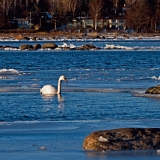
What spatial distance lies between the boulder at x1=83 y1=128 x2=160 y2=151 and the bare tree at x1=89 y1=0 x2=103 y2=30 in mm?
107255

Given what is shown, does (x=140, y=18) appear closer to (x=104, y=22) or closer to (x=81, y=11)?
(x=104, y=22)

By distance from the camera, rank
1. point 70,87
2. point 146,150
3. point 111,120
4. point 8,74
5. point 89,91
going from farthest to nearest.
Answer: point 8,74, point 70,87, point 89,91, point 111,120, point 146,150

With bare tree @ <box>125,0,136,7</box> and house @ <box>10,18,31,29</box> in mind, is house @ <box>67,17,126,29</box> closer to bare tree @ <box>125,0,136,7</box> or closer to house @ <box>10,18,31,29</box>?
house @ <box>10,18,31,29</box>

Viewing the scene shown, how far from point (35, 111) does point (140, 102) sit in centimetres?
284

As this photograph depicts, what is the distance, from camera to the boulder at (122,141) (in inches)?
393

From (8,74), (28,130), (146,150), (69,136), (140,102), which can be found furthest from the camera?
(8,74)

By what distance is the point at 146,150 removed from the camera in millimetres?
9938

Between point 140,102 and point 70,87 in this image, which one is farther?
point 70,87

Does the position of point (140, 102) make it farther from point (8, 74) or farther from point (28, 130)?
point (8, 74)

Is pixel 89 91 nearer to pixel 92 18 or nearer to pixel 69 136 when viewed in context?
pixel 69 136

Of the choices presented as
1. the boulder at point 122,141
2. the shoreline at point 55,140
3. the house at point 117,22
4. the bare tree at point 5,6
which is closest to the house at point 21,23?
the bare tree at point 5,6

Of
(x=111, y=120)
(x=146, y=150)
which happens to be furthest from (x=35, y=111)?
(x=146, y=150)

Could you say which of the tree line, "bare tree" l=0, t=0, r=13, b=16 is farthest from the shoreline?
"bare tree" l=0, t=0, r=13, b=16

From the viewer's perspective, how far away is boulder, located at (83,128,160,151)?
9978 millimetres
